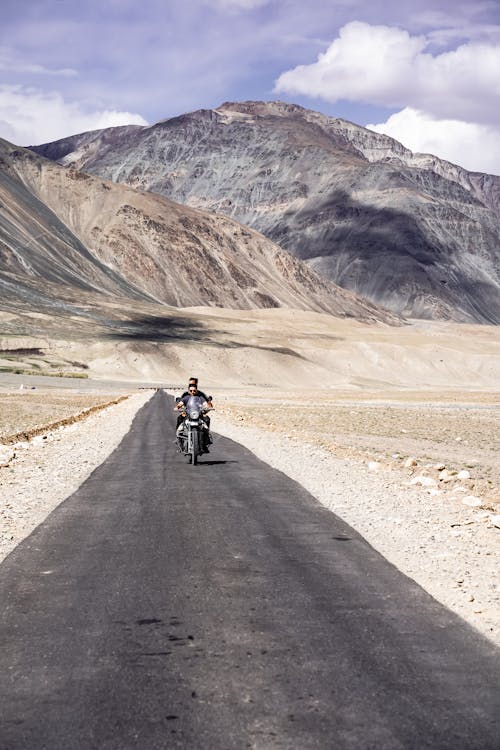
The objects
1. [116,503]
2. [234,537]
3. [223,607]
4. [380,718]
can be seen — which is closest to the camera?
[380,718]

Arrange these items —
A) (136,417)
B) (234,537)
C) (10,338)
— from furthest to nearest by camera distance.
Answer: (10,338) < (136,417) < (234,537)

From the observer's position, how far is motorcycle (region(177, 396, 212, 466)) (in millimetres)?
21750

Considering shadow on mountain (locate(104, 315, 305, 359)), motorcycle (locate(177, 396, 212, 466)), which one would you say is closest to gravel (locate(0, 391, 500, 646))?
motorcycle (locate(177, 396, 212, 466))

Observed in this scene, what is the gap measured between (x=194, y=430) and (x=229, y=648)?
15.3 m

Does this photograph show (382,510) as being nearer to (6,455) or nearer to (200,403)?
(200,403)

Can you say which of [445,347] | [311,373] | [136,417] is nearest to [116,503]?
[136,417]

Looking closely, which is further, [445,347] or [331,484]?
[445,347]

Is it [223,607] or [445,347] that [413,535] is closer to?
[223,607]

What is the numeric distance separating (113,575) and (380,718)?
178 inches

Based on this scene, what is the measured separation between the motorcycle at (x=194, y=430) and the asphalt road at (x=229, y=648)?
9.53m

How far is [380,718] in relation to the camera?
5.41 meters

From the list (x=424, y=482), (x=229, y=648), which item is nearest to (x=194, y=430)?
(x=424, y=482)

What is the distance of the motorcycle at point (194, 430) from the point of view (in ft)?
71.4

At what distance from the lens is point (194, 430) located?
21.9 metres
